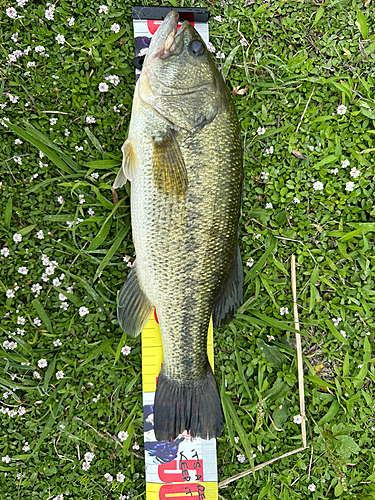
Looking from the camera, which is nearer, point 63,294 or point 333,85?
point 63,294

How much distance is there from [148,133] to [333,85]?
5.33ft

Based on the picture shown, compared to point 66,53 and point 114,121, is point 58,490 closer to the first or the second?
point 114,121

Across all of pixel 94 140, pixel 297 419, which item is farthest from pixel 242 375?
pixel 94 140

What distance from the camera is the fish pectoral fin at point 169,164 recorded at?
1.86 meters

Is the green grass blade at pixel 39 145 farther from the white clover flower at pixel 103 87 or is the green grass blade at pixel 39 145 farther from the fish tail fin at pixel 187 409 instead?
the fish tail fin at pixel 187 409

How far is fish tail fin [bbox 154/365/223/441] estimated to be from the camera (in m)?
2.18

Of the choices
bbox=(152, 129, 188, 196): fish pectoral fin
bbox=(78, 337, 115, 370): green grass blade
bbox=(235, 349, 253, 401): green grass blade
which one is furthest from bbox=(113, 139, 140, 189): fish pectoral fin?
bbox=(235, 349, 253, 401): green grass blade

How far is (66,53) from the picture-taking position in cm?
244

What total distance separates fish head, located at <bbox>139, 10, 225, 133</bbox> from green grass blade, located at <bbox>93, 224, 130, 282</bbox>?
0.88 metres

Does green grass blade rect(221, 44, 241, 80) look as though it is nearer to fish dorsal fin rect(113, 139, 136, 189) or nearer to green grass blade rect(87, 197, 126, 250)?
fish dorsal fin rect(113, 139, 136, 189)

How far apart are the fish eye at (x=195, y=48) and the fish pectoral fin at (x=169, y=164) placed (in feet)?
1.55

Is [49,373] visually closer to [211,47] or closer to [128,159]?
[128,159]

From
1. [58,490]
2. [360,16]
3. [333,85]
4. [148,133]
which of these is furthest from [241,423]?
[360,16]

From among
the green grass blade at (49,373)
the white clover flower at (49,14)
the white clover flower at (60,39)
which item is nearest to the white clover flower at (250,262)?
the green grass blade at (49,373)
